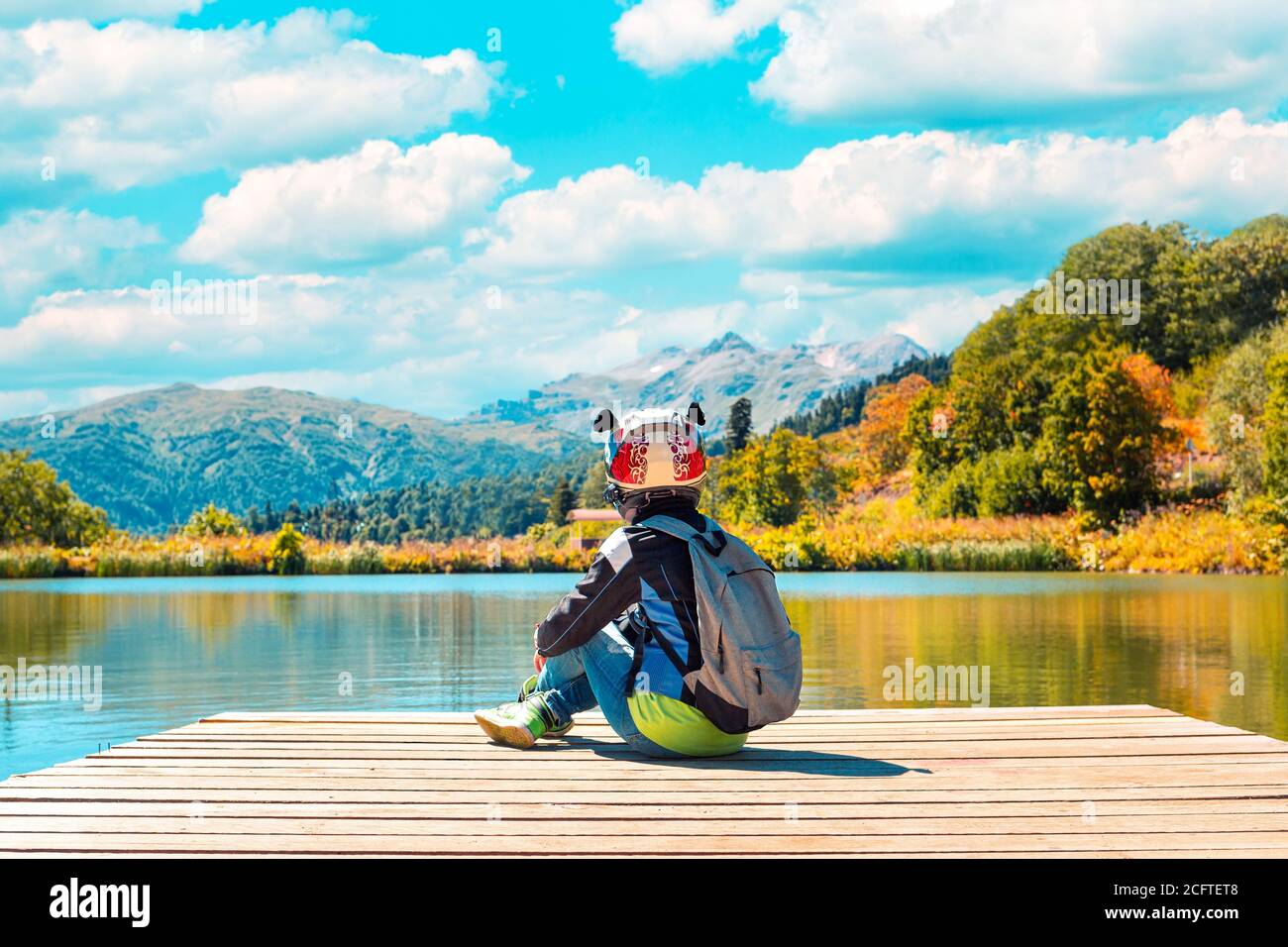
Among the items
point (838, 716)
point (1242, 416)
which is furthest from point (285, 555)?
point (838, 716)

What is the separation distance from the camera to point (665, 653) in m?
4.62

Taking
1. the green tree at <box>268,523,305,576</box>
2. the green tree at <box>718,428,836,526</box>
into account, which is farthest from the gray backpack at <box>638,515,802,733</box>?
the green tree at <box>718,428,836,526</box>

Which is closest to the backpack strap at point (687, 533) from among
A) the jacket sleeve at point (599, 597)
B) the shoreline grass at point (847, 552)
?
the jacket sleeve at point (599, 597)

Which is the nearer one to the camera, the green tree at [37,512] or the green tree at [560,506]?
the green tree at [37,512]

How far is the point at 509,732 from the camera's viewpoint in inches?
198

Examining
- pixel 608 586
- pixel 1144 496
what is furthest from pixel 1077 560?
pixel 608 586

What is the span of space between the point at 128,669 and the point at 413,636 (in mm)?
4206

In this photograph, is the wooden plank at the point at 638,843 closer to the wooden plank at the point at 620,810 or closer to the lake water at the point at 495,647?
the wooden plank at the point at 620,810

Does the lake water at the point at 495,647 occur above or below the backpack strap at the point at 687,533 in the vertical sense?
below

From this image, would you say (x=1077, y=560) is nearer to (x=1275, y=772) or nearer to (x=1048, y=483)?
(x=1048, y=483)

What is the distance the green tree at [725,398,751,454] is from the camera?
2446 inches

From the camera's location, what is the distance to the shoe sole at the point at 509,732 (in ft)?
16.4

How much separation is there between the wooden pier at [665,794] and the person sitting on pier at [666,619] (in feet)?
0.59

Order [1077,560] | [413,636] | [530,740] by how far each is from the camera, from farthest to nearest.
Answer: [1077,560]
[413,636]
[530,740]
